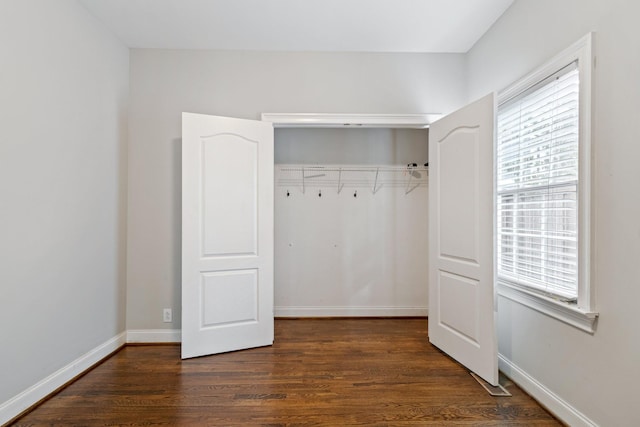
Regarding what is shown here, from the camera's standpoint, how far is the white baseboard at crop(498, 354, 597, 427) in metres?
1.74

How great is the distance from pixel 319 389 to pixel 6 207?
216 cm

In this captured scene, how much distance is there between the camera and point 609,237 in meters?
1.59

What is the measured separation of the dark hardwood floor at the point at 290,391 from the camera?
1.86 m

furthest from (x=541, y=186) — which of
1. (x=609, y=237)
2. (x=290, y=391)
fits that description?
(x=290, y=391)

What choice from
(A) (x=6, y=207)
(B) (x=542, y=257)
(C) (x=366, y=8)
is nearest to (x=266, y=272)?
(A) (x=6, y=207)

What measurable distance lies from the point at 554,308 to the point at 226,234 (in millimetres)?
2387

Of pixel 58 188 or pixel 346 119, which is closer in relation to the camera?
pixel 58 188

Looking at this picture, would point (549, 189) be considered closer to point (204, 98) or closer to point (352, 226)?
point (352, 226)

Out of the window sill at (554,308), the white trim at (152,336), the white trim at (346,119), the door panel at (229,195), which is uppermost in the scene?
the white trim at (346,119)

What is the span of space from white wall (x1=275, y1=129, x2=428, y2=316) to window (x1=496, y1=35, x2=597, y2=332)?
1172mm

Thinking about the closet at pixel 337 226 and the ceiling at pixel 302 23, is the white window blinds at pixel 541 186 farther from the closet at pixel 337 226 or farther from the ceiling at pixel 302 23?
the ceiling at pixel 302 23

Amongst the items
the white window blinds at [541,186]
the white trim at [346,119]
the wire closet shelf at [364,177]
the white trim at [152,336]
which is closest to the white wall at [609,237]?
the white window blinds at [541,186]

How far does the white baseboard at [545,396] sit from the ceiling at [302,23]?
2651 millimetres

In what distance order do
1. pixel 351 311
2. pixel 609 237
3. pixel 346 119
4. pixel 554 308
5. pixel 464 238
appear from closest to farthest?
pixel 609 237
pixel 554 308
pixel 464 238
pixel 346 119
pixel 351 311
